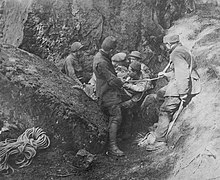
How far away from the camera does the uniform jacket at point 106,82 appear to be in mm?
6750

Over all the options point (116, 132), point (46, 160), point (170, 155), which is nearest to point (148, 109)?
point (116, 132)

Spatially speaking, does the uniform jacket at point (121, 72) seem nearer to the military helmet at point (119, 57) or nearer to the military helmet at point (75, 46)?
the military helmet at point (119, 57)

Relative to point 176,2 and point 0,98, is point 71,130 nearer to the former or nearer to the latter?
point 0,98

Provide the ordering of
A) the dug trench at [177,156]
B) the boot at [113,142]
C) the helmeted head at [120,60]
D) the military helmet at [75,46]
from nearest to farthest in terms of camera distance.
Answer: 1. the dug trench at [177,156]
2. the boot at [113,142]
3. the helmeted head at [120,60]
4. the military helmet at [75,46]

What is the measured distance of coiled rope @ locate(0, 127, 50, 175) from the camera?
19.5 ft

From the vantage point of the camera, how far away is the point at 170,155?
592 centimetres

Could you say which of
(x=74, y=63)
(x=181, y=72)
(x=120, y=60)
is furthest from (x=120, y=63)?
(x=181, y=72)

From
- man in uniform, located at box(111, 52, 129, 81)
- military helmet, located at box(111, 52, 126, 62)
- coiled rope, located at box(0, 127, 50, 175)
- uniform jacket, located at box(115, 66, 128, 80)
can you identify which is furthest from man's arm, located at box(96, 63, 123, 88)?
coiled rope, located at box(0, 127, 50, 175)

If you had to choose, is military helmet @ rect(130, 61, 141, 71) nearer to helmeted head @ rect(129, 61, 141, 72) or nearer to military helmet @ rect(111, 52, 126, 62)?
helmeted head @ rect(129, 61, 141, 72)

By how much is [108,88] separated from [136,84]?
1.98 ft

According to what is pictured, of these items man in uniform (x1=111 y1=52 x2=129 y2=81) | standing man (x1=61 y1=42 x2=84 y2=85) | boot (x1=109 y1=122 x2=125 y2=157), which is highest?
standing man (x1=61 y1=42 x2=84 y2=85)

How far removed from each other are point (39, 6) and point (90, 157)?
3.47m

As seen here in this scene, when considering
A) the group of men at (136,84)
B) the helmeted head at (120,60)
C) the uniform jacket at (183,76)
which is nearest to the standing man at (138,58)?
the group of men at (136,84)

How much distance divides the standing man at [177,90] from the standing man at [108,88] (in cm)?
60
